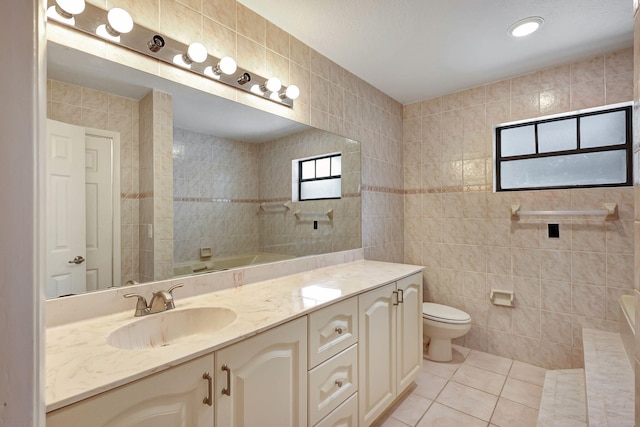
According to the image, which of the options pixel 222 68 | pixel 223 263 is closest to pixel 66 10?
pixel 222 68

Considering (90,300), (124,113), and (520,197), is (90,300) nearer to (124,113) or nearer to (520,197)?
(124,113)

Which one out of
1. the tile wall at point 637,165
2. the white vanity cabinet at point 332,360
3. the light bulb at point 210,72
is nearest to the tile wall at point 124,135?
the light bulb at point 210,72

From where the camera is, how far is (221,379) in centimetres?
90

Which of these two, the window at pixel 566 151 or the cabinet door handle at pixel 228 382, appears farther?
the window at pixel 566 151

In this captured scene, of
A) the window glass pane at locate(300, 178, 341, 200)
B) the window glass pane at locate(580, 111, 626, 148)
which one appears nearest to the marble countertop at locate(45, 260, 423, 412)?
the window glass pane at locate(300, 178, 341, 200)

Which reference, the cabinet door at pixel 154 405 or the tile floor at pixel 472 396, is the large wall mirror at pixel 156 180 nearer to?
the cabinet door at pixel 154 405

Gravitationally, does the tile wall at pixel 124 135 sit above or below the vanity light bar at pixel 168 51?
below

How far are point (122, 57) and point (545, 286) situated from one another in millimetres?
3119

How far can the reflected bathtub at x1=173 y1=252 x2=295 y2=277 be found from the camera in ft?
4.65

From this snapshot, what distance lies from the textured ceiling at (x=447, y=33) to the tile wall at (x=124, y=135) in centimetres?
93

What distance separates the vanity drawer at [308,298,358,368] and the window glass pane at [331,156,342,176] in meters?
1.12

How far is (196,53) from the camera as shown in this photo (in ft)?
4.51

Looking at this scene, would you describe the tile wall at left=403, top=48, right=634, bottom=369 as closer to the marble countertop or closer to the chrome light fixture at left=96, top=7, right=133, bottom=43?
the marble countertop

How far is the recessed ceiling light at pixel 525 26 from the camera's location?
1746 mm
